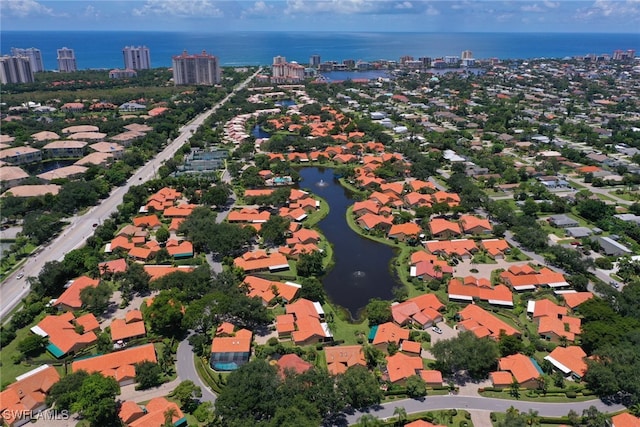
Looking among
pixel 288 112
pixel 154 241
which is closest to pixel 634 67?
pixel 288 112

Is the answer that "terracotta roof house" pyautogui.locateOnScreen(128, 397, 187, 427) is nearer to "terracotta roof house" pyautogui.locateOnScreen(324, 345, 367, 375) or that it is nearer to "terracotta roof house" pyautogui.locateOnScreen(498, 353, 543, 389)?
"terracotta roof house" pyautogui.locateOnScreen(324, 345, 367, 375)

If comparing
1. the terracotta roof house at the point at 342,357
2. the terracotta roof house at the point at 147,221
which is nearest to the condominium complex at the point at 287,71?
the terracotta roof house at the point at 147,221

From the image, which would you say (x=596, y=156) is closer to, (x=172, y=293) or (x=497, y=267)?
(x=497, y=267)

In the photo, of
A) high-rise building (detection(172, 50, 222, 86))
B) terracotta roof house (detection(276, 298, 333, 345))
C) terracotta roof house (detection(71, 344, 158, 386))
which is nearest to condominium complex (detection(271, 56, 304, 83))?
high-rise building (detection(172, 50, 222, 86))

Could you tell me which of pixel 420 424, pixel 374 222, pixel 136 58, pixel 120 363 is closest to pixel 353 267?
pixel 374 222

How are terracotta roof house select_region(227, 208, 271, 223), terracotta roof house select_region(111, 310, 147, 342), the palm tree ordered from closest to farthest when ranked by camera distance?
1. the palm tree
2. terracotta roof house select_region(111, 310, 147, 342)
3. terracotta roof house select_region(227, 208, 271, 223)

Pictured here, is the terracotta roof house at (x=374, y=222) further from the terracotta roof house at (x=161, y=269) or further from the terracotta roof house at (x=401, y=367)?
the terracotta roof house at (x=401, y=367)
